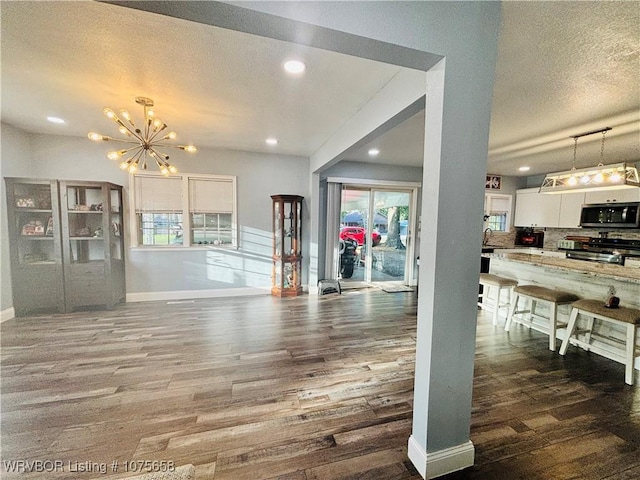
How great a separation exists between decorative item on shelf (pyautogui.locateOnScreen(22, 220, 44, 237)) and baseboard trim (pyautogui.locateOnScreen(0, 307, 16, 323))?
1.06 meters

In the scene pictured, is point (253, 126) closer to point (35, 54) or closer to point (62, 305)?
point (35, 54)

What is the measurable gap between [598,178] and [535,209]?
132 inches

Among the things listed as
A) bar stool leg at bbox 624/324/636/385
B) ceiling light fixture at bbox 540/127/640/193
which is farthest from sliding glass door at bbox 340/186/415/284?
bar stool leg at bbox 624/324/636/385

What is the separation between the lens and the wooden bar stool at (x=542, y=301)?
9.40 ft

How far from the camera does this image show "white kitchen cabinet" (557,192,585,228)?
519cm

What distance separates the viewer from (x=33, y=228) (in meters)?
3.69

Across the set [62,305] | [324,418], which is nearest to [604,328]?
[324,418]

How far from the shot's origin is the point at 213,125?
3363 mm

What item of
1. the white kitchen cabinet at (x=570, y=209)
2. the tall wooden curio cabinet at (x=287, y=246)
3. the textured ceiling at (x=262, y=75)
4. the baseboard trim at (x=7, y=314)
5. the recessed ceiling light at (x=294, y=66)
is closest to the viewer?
the textured ceiling at (x=262, y=75)

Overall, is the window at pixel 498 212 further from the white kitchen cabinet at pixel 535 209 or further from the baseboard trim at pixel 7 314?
the baseboard trim at pixel 7 314

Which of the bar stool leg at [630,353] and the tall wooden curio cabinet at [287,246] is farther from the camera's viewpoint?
the tall wooden curio cabinet at [287,246]

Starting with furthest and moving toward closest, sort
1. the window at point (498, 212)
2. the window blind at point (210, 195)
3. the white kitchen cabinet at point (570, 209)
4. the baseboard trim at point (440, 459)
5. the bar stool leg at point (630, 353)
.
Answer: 1. the window at point (498, 212)
2. the white kitchen cabinet at point (570, 209)
3. the window blind at point (210, 195)
4. the bar stool leg at point (630, 353)
5. the baseboard trim at point (440, 459)

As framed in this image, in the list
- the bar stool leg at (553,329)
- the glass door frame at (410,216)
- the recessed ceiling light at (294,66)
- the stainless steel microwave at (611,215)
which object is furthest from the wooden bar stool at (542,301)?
the recessed ceiling light at (294,66)

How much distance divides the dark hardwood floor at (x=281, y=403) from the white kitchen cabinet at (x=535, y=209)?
3783 mm
